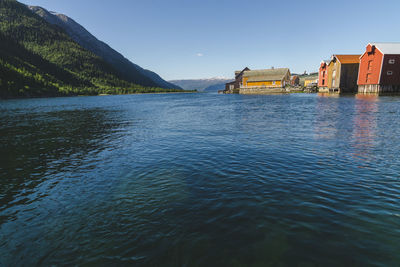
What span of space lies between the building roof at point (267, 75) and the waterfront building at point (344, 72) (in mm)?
25905

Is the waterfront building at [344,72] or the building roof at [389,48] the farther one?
the waterfront building at [344,72]

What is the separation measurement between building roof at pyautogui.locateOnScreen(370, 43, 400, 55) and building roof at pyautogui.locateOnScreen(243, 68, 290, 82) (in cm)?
4522

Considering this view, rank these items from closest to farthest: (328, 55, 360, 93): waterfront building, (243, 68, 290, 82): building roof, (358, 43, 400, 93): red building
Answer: (358, 43, 400, 93): red building → (328, 55, 360, 93): waterfront building → (243, 68, 290, 82): building roof

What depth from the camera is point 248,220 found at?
7.65m

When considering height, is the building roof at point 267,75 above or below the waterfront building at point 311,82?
above

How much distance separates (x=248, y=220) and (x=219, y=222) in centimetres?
112

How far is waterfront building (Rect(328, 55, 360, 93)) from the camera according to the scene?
8119cm

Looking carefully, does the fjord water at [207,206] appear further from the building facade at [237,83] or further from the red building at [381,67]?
the building facade at [237,83]

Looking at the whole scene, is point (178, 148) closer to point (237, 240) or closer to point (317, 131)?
point (237, 240)

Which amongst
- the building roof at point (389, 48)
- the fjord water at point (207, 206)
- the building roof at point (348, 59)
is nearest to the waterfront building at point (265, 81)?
the building roof at point (348, 59)

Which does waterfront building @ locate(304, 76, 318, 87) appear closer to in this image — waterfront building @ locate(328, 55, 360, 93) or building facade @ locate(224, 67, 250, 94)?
waterfront building @ locate(328, 55, 360, 93)

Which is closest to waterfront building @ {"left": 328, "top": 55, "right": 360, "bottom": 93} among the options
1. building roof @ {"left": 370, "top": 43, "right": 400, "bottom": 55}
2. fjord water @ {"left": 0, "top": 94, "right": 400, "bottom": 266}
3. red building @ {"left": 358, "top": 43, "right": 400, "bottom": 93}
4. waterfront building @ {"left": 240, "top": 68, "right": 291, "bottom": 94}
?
red building @ {"left": 358, "top": 43, "right": 400, "bottom": 93}

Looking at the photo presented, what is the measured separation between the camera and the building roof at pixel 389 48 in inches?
2467

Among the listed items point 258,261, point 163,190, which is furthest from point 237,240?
point 163,190
